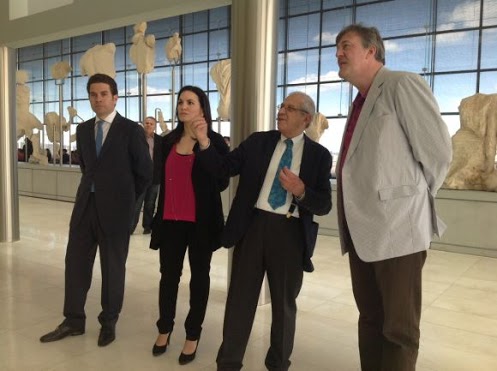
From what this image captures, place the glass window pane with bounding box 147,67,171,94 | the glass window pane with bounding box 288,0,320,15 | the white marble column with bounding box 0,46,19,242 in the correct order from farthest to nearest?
the glass window pane with bounding box 147,67,171,94
the glass window pane with bounding box 288,0,320,15
the white marble column with bounding box 0,46,19,242

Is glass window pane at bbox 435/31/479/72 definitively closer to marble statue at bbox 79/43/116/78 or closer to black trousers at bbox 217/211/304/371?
marble statue at bbox 79/43/116/78

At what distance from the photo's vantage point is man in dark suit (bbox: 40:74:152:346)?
3.48m

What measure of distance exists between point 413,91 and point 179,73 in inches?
612

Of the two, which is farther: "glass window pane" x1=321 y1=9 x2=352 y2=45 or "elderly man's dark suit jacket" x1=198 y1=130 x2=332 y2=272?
"glass window pane" x1=321 y1=9 x2=352 y2=45

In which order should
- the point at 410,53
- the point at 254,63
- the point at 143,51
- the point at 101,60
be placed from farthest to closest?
the point at 410,53 < the point at 143,51 < the point at 101,60 < the point at 254,63

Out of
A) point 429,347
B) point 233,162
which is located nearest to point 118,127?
point 233,162

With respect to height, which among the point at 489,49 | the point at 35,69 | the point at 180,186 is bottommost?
the point at 180,186

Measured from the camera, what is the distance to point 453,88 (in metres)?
12.5

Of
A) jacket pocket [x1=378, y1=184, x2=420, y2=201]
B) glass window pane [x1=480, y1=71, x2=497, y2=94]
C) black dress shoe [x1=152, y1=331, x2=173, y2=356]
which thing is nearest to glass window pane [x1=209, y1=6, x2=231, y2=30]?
glass window pane [x1=480, y1=71, x2=497, y2=94]

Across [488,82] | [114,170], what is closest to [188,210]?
[114,170]

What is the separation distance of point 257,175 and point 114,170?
1.18 m

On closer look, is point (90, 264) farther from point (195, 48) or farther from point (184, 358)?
point (195, 48)

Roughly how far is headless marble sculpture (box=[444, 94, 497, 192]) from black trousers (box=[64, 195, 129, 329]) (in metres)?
5.95

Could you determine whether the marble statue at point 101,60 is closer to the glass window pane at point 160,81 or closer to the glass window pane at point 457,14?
the glass window pane at point 160,81
